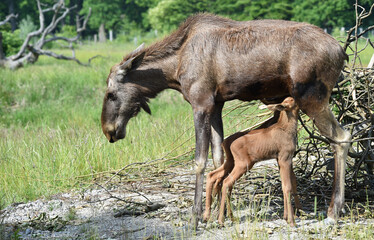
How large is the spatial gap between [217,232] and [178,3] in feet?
152

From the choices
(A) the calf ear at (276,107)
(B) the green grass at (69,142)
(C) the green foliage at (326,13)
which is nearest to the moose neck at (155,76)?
(A) the calf ear at (276,107)

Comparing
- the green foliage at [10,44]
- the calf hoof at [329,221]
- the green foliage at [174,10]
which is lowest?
the calf hoof at [329,221]

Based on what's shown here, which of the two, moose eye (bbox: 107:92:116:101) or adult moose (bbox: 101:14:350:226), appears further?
moose eye (bbox: 107:92:116:101)

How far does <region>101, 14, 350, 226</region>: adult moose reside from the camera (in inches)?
199

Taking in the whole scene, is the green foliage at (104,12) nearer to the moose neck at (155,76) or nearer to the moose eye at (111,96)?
the moose eye at (111,96)

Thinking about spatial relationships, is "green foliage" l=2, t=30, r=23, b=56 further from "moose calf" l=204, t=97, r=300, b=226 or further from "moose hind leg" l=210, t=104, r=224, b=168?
"moose calf" l=204, t=97, r=300, b=226

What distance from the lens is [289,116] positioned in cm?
528

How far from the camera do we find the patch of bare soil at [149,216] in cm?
505

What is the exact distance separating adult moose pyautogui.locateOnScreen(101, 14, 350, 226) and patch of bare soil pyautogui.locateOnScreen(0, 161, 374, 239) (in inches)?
14.5

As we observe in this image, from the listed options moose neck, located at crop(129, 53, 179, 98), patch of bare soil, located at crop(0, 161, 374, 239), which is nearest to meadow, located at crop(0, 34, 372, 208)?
patch of bare soil, located at crop(0, 161, 374, 239)

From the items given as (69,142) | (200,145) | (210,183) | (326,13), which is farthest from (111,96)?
(326,13)

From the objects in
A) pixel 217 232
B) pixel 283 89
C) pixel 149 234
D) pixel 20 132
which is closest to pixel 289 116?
pixel 283 89

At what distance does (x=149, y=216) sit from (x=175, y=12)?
151 feet

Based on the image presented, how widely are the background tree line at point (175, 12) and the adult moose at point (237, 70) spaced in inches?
791
